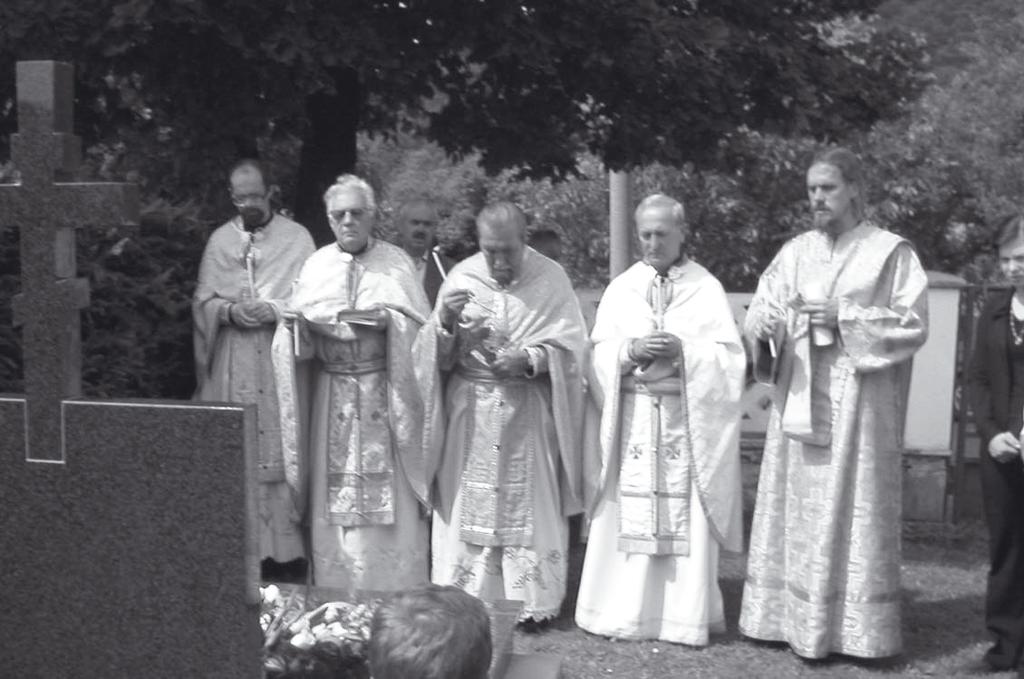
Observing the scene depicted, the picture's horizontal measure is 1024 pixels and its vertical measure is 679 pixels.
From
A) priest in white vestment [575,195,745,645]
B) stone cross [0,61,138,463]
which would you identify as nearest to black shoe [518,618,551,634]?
priest in white vestment [575,195,745,645]

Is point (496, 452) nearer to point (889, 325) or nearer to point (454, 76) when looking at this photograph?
point (889, 325)

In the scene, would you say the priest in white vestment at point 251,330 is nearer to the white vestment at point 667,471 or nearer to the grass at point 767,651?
the grass at point 767,651

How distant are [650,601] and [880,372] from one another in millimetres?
1560

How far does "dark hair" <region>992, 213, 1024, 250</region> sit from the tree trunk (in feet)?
16.3

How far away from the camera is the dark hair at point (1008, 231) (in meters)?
6.32

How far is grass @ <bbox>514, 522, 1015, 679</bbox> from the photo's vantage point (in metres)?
6.76

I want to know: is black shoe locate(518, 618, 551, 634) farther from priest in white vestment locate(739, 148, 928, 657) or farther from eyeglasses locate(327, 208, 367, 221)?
eyeglasses locate(327, 208, 367, 221)

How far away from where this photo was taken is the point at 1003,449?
21.2 feet

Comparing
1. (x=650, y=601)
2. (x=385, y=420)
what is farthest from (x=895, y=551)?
(x=385, y=420)

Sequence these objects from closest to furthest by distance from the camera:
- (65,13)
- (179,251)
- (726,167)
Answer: (179,251)
(65,13)
(726,167)

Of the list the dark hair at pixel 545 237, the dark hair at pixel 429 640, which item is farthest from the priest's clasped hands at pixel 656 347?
the dark hair at pixel 429 640

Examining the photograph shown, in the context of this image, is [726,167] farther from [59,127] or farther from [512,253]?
[59,127]

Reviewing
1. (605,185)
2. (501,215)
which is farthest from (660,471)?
(605,185)

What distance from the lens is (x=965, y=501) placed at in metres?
10.8
